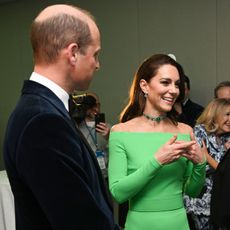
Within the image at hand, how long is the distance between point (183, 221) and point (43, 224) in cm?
77

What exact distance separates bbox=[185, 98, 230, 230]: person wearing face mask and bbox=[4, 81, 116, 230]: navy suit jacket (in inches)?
58.9

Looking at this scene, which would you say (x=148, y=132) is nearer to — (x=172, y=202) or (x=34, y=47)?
(x=172, y=202)

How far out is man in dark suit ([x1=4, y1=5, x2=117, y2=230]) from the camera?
2.60ft

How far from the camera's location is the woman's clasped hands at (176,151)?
1380 millimetres

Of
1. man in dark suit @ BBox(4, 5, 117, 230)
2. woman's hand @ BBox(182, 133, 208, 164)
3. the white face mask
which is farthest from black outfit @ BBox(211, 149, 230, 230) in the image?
the white face mask

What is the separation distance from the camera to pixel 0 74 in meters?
5.33

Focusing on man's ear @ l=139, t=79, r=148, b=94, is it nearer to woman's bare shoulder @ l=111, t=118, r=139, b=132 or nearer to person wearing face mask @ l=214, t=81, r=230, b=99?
woman's bare shoulder @ l=111, t=118, r=139, b=132

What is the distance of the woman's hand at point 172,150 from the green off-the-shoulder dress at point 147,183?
0.04 metres

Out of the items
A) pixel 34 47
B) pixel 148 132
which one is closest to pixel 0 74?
pixel 148 132

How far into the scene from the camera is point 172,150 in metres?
1.38

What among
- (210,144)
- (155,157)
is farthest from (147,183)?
(210,144)

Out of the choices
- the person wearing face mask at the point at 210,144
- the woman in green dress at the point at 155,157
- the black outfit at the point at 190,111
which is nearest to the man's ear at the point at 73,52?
the woman in green dress at the point at 155,157

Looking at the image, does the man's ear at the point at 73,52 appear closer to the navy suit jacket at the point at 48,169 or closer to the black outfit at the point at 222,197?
the navy suit jacket at the point at 48,169

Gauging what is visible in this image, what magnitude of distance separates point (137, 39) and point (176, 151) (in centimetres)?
286
